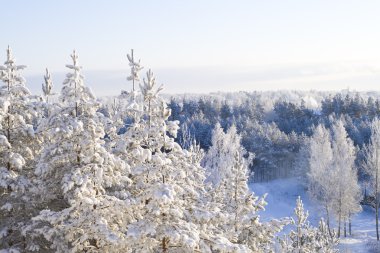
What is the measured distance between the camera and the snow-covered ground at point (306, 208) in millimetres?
44469

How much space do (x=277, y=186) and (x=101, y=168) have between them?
62.3 m

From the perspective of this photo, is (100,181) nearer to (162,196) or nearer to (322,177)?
(162,196)

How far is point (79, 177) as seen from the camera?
11.7 metres

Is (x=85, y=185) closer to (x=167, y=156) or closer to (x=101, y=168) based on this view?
(x=101, y=168)

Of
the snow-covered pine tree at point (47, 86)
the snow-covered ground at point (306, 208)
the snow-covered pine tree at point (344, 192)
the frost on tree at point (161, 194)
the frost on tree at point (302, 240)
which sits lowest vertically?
the snow-covered ground at point (306, 208)

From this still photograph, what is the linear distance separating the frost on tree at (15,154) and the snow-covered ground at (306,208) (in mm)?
28912

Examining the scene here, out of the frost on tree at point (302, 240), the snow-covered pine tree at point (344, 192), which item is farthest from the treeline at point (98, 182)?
the snow-covered pine tree at point (344, 192)

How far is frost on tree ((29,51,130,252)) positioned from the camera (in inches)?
458

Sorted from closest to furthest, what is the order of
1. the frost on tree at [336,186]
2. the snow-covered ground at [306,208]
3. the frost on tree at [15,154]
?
the frost on tree at [15,154] → the snow-covered ground at [306,208] → the frost on tree at [336,186]

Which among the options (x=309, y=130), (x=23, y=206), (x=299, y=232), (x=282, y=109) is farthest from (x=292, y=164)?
(x=23, y=206)

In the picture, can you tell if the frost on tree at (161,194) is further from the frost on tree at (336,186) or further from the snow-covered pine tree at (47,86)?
the frost on tree at (336,186)

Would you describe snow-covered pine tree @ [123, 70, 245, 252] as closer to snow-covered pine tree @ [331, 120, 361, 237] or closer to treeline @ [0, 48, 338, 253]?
treeline @ [0, 48, 338, 253]

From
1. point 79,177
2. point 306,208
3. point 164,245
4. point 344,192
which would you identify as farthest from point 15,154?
point 306,208

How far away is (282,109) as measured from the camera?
100375mm
